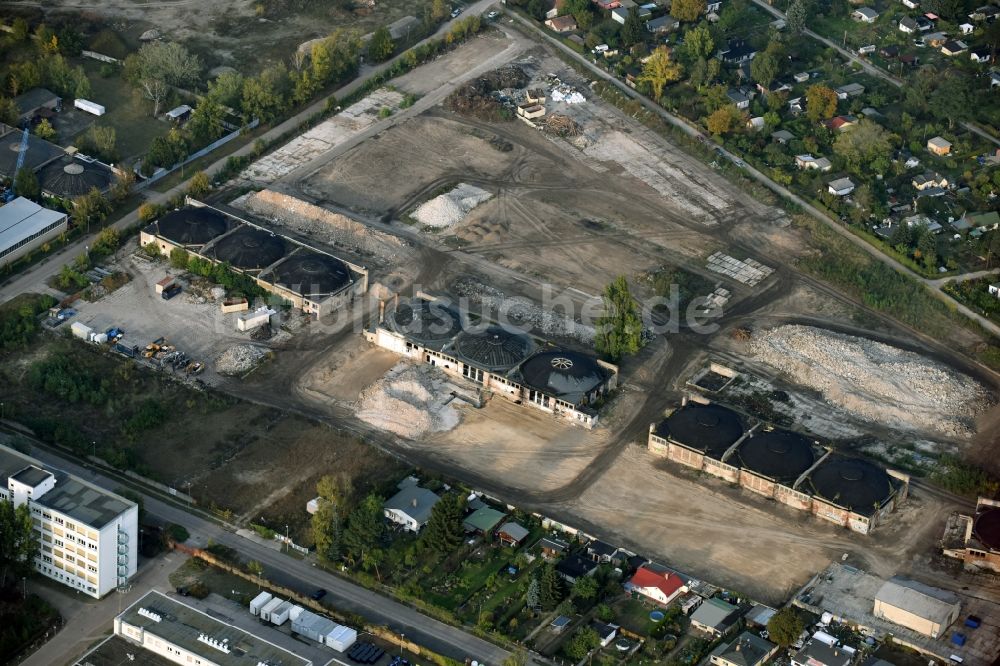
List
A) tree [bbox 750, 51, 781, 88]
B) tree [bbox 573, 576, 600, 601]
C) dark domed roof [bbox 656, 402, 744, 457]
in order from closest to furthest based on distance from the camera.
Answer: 1. tree [bbox 573, 576, 600, 601]
2. dark domed roof [bbox 656, 402, 744, 457]
3. tree [bbox 750, 51, 781, 88]

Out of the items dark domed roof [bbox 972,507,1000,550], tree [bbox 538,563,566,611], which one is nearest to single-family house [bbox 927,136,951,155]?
dark domed roof [bbox 972,507,1000,550]

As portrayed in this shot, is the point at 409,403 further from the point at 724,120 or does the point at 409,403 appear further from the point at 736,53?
the point at 736,53

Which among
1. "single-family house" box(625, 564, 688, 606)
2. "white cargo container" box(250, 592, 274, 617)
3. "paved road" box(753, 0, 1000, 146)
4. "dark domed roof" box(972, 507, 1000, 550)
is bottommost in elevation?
"white cargo container" box(250, 592, 274, 617)

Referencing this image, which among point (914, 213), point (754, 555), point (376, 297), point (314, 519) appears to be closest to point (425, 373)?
point (376, 297)

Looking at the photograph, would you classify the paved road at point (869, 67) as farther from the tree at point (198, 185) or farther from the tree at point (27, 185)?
the tree at point (27, 185)

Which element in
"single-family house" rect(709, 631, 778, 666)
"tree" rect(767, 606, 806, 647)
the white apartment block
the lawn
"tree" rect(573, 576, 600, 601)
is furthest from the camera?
the lawn

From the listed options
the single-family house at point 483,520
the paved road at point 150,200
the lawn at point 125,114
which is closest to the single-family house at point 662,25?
the paved road at point 150,200

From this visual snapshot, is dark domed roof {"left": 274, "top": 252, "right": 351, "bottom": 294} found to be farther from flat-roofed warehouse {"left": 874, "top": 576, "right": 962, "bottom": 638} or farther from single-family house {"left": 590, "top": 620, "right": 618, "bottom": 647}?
flat-roofed warehouse {"left": 874, "top": 576, "right": 962, "bottom": 638}
